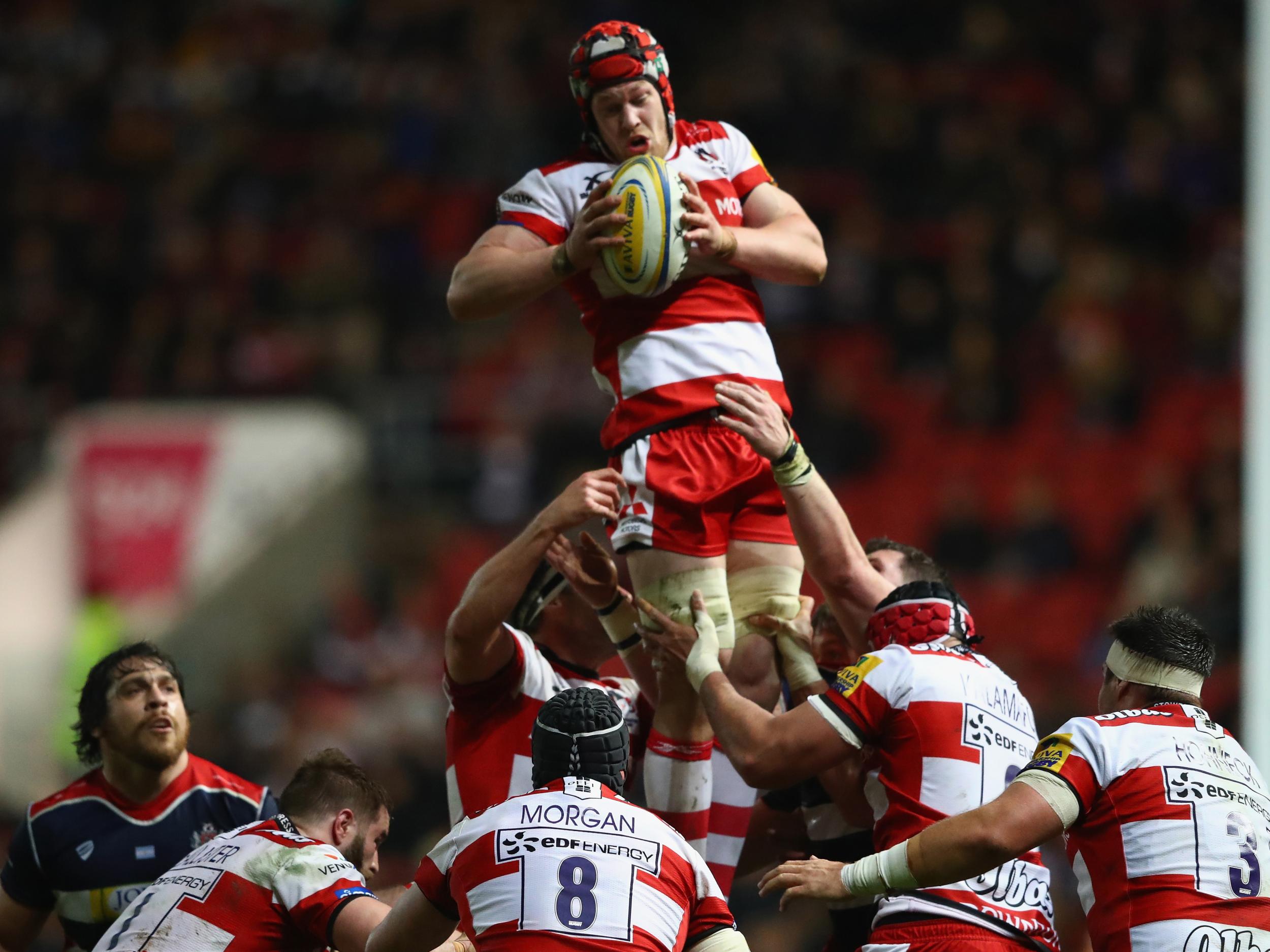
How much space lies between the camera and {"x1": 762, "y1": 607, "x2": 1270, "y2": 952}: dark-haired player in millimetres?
4328

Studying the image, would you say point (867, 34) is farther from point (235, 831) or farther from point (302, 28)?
point (235, 831)

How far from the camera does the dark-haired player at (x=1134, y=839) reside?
14.2 ft

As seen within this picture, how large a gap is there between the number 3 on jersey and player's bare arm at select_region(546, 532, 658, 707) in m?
1.26

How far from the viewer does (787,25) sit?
18.3 metres

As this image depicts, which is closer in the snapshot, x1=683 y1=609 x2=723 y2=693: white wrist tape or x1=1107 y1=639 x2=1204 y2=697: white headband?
x1=1107 y1=639 x2=1204 y2=697: white headband

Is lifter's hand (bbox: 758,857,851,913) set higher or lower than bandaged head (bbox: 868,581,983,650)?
lower

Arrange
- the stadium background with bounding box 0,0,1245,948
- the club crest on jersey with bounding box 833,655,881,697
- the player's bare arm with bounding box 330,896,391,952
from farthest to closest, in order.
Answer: the stadium background with bounding box 0,0,1245,948 < the club crest on jersey with bounding box 833,655,881,697 < the player's bare arm with bounding box 330,896,391,952

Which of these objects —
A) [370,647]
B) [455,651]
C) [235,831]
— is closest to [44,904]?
[235,831]

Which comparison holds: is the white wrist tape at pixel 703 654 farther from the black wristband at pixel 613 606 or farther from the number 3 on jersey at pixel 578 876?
the number 3 on jersey at pixel 578 876

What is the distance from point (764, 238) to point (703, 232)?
12.9 inches

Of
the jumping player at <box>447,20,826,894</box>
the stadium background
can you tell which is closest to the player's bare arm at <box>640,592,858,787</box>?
the jumping player at <box>447,20,826,894</box>

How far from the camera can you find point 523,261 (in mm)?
5309

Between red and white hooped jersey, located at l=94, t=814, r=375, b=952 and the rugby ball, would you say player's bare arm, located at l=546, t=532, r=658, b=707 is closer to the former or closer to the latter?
the rugby ball

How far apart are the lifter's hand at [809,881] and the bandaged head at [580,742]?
505 mm
